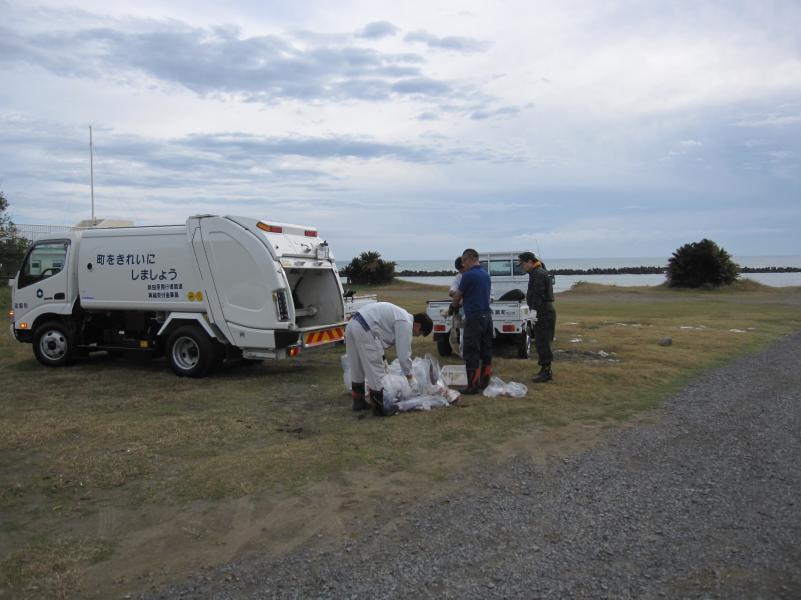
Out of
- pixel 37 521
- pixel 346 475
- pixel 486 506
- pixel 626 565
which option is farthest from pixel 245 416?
pixel 626 565

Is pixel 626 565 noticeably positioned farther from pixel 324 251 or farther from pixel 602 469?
pixel 324 251

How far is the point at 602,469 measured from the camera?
5820mm

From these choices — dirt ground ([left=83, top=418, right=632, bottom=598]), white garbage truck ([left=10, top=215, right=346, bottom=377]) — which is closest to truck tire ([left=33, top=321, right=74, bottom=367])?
white garbage truck ([left=10, top=215, right=346, bottom=377])

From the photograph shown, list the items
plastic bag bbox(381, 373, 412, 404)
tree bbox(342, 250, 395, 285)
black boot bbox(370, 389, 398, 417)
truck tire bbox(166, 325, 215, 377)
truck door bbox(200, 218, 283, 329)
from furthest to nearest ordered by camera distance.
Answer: tree bbox(342, 250, 395, 285) → truck tire bbox(166, 325, 215, 377) → truck door bbox(200, 218, 283, 329) → plastic bag bbox(381, 373, 412, 404) → black boot bbox(370, 389, 398, 417)

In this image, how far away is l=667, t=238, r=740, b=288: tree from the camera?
39219 millimetres

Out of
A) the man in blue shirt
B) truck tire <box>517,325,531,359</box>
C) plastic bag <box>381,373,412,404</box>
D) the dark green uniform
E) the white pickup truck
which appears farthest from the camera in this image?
truck tire <box>517,325,531,359</box>

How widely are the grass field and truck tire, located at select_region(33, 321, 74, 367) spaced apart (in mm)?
259

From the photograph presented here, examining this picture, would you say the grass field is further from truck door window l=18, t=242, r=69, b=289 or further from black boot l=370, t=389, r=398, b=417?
truck door window l=18, t=242, r=69, b=289

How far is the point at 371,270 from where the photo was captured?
44.3 meters

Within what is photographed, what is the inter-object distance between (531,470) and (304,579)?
2592 millimetres

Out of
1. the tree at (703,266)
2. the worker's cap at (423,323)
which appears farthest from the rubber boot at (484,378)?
the tree at (703,266)

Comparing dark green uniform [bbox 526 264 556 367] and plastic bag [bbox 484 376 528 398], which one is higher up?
dark green uniform [bbox 526 264 556 367]

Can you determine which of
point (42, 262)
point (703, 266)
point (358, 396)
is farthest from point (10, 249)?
point (703, 266)

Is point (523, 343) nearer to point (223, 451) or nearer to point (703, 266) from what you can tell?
point (223, 451)
